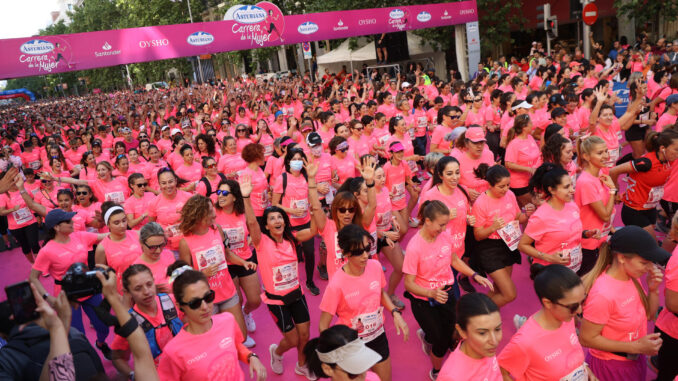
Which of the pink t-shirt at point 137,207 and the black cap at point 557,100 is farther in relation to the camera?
the black cap at point 557,100

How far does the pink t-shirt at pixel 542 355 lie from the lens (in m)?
2.54

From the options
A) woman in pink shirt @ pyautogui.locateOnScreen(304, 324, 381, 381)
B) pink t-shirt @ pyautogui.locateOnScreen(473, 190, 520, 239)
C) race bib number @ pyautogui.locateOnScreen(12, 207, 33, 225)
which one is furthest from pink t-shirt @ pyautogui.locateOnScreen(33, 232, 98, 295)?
pink t-shirt @ pyautogui.locateOnScreen(473, 190, 520, 239)

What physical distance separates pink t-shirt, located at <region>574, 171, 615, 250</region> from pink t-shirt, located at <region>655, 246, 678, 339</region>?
1.26 m

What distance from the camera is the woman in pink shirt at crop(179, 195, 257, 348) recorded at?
13.2ft

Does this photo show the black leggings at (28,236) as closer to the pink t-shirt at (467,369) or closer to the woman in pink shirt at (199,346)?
the woman in pink shirt at (199,346)

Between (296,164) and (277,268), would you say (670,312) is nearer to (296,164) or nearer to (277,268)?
(277,268)

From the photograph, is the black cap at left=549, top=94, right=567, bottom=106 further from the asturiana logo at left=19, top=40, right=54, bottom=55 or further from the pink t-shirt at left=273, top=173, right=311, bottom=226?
the asturiana logo at left=19, top=40, right=54, bottom=55

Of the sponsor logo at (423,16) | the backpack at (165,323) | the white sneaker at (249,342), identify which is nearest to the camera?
the backpack at (165,323)

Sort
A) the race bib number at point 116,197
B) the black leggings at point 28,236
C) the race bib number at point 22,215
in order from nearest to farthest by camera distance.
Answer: the race bib number at point 116,197, the race bib number at point 22,215, the black leggings at point 28,236

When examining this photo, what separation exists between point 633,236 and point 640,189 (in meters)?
2.34

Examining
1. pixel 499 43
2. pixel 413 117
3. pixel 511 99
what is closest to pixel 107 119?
pixel 413 117

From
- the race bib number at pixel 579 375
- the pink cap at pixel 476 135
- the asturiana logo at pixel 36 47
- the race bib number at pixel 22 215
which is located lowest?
the race bib number at pixel 579 375

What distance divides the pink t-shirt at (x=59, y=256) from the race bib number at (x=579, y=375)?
438 cm

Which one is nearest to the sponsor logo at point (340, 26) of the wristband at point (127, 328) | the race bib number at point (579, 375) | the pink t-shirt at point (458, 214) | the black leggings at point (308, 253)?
the black leggings at point (308, 253)
